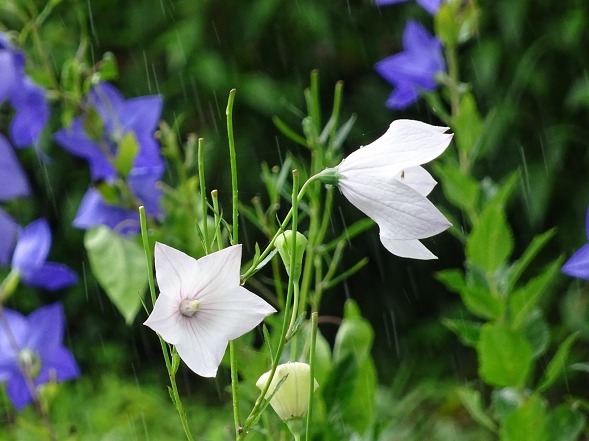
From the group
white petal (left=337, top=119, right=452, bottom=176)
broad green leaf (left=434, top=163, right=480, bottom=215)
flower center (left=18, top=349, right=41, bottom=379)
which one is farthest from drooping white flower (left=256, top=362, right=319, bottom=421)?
flower center (left=18, top=349, right=41, bottom=379)

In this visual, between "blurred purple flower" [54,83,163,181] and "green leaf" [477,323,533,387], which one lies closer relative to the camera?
"green leaf" [477,323,533,387]

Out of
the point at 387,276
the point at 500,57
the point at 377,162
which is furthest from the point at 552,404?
the point at 377,162

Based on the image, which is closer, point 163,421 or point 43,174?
point 163,421

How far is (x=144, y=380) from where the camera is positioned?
2287 millimetres

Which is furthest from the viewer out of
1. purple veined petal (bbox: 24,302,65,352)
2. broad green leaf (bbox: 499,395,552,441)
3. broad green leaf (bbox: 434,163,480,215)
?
purple veined petal (bbox: 24,302,65,352)

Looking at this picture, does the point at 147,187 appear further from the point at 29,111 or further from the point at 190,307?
the point at 190,307

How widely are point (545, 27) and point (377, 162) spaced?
1.68m

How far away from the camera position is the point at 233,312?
484 mm

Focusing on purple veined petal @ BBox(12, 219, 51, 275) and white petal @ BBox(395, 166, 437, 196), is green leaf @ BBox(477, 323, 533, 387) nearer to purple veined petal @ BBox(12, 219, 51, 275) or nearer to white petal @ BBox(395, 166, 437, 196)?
white petal @ BBox(395, 166, 437, 196)

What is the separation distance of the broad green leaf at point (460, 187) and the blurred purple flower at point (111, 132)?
1.09 feet

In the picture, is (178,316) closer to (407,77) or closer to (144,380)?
(407,77)

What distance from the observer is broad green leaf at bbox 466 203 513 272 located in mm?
819

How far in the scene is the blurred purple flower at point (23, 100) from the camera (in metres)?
1.00

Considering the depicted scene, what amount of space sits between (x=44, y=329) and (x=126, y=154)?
260 millimetres
